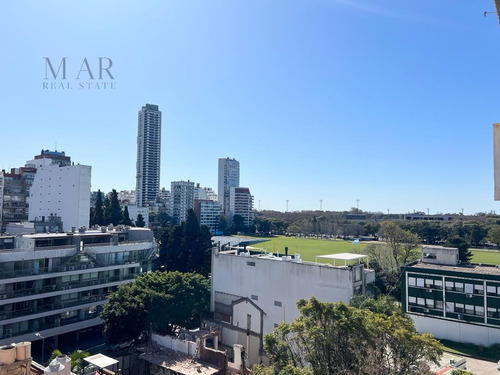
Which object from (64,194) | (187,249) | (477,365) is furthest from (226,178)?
(477,365)

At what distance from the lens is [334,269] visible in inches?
922

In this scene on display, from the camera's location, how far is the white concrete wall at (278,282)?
77.1 feet

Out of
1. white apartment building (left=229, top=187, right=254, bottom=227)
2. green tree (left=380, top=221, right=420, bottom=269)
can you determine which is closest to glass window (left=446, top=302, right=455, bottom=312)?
green tree (left=380, top=221, right=420, bottom=269)

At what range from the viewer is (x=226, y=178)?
5768 inches

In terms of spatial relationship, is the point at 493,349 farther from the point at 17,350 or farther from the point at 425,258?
the point at 17,350

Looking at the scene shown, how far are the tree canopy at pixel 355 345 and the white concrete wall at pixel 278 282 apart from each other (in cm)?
978

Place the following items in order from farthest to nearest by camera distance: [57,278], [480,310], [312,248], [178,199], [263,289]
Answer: [178,199] < [312,248] < [57,278] < [263,289] < [480,310]

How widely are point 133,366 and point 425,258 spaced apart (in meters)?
25.2

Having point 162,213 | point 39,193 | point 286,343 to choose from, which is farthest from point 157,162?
point 286,343

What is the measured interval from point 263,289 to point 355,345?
46.9 feet

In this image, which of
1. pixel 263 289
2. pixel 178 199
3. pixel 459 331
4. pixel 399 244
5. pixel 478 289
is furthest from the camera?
pixel 178 199

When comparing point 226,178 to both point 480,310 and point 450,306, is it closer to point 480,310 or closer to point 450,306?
point 450,306

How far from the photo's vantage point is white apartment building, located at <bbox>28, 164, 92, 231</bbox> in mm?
45094

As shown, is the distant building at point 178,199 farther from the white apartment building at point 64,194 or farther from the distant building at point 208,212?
the white apartment building at point 64,194
